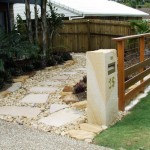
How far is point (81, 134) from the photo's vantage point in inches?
215

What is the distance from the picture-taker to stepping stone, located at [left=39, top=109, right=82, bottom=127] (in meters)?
6.10

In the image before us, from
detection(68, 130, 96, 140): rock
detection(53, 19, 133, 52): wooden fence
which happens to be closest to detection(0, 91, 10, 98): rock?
detection(68, 130, 96, 140): rock

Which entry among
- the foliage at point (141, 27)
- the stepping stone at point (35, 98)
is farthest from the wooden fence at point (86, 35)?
the stepping stone at point (35, 98)

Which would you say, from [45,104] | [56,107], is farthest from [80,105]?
[45,104]

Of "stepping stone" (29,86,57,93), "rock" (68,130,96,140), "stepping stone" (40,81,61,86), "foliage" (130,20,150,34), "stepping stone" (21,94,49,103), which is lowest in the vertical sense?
"rock" (68,130,96,140)

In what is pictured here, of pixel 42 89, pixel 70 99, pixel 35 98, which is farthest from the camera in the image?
pixel 42 89

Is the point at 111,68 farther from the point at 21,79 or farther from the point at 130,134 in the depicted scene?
the point at 21,79

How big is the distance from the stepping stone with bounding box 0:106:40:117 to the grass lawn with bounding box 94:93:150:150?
5.08 feet

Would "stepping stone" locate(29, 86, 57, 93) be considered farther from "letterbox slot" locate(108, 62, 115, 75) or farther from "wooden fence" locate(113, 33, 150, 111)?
"letterbox slot" locate(108, 62, 115, 75)

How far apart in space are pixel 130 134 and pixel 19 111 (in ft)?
7.47

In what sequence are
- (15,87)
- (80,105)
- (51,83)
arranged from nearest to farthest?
(80,105) → (15,87) → (51,83)

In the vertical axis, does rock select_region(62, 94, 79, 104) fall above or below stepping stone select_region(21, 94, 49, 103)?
above

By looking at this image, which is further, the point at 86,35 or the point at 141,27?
the point at 86,35

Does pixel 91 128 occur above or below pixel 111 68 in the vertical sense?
below
